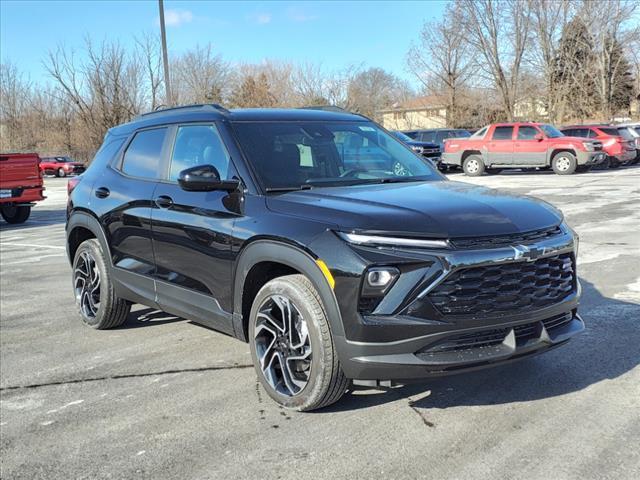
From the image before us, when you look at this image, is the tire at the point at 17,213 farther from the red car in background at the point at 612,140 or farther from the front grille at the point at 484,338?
the red car in background at the point at 612,140

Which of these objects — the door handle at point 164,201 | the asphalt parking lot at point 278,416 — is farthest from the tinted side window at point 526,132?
the door handle at point 164,201

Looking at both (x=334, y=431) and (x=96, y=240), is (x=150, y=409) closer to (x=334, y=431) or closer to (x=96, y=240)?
(x=334, y=431)

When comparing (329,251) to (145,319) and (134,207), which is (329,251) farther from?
(145,319)

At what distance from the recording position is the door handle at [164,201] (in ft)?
15.1

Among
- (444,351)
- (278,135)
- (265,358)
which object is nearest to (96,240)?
(278,135)

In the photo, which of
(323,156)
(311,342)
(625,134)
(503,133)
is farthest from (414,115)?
(311,342)

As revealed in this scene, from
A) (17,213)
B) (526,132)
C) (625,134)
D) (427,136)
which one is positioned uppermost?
(427,136)

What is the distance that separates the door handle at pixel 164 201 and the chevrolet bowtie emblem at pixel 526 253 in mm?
2492

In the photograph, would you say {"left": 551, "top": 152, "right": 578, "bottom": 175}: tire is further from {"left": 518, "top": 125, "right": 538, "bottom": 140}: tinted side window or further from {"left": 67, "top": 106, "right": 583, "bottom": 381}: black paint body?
{"left": 67, "top": 106, "right": 583, "bottom": 381}: black paint body

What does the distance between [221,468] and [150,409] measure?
0.95 meters

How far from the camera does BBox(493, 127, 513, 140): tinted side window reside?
23875mm

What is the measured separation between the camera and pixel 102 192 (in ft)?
18.1

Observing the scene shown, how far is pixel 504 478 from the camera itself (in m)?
2.88

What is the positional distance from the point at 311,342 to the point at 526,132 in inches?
867
